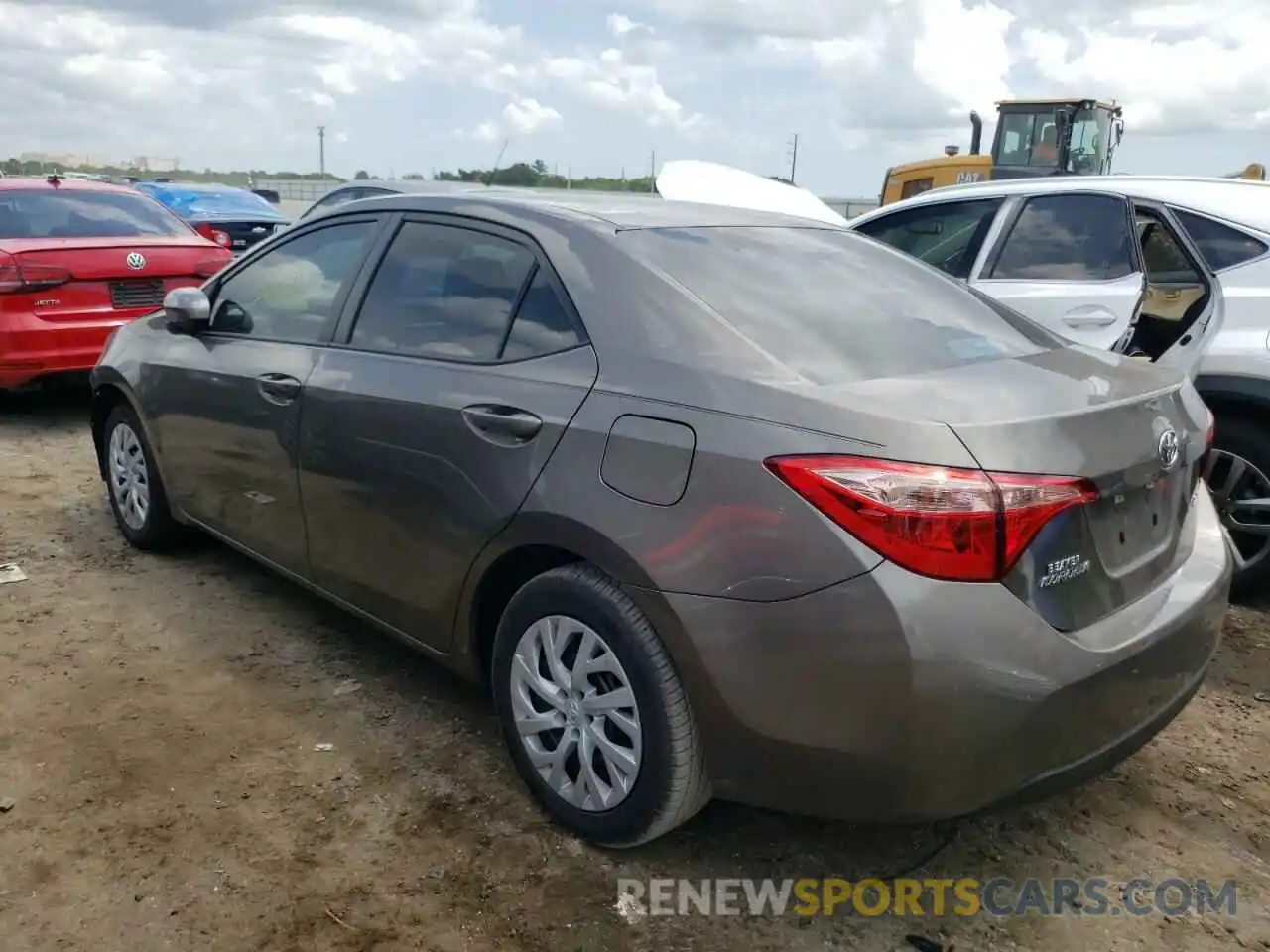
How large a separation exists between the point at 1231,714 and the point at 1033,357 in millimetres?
1579

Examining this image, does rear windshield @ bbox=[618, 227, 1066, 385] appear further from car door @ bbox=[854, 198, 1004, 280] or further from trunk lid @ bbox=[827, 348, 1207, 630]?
car door @ bbox=[854, 198, 1004, 280]

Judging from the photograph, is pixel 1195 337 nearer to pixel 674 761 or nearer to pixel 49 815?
pixel 674 761

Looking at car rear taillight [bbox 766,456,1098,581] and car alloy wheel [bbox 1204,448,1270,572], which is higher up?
car rear taillight [bbox 766,456,1098,581]

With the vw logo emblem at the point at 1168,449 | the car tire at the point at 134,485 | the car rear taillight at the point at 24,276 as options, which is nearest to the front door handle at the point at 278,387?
the car tire at the point at 134,485

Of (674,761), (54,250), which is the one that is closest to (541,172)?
(54,250)

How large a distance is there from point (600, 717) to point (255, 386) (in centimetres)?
184

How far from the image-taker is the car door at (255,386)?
11.7ft

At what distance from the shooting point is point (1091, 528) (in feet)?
7.54

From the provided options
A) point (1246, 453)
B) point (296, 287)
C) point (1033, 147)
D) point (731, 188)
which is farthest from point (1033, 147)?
point (296, 287)

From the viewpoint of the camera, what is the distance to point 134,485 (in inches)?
186

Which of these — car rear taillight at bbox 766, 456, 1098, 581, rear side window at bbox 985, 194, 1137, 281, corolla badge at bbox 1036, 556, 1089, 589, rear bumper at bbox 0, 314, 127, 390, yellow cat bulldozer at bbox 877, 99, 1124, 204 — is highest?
yellow cat bulldozer at bbox 877, 99, 1124, 204

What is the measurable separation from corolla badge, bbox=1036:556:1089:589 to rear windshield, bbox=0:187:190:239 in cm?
680

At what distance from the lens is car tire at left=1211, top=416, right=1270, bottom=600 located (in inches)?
165

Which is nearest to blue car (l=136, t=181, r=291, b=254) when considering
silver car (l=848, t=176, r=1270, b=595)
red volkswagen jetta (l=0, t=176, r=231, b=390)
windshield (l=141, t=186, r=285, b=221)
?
windshield (l=141, t=186, r=285, b=221)
